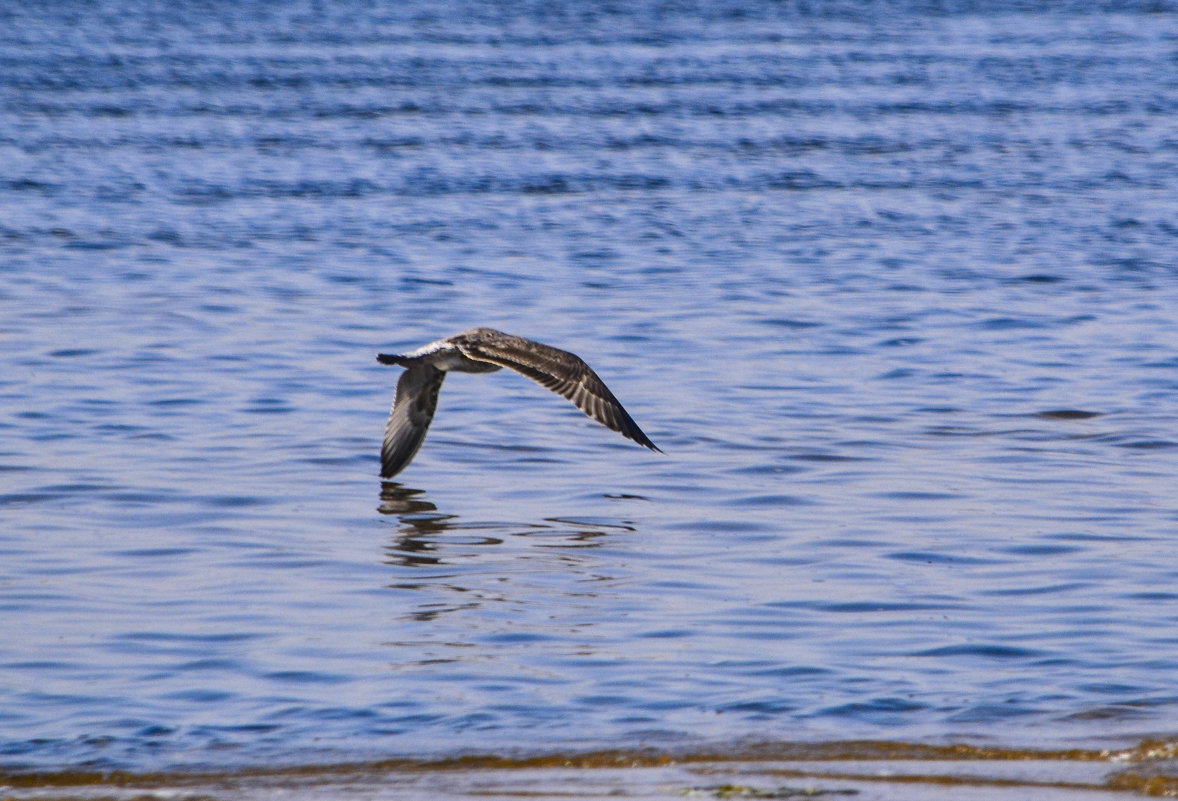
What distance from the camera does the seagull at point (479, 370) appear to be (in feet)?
35.7

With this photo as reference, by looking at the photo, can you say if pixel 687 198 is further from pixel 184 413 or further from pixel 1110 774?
pixel 1110 774

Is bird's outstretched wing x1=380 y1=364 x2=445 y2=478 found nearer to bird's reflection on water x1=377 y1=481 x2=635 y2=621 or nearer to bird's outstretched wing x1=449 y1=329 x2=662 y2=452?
bird's reflection on water x1=377 y1=481 x2=635 y2=621

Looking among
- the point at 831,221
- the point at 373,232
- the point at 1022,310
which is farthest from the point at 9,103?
the point at 1022,310

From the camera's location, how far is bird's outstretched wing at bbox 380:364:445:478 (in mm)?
11391

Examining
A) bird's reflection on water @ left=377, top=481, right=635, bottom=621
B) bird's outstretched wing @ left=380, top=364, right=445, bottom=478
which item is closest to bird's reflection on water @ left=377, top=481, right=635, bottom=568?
bird's reflection on water @ left=377, top=481, right=635, bottom=621

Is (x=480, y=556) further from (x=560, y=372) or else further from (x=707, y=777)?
(x=707, y=777)

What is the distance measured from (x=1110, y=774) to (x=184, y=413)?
820cm

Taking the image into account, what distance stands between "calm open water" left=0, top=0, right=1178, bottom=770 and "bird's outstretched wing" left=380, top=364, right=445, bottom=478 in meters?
0.17

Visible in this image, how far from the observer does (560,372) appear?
10969mm

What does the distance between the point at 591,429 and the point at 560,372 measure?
1.88m

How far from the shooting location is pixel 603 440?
1251 centimetres

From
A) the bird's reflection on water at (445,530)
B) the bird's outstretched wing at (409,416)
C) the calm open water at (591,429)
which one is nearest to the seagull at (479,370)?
the bird's outstretched wing at (409,416)

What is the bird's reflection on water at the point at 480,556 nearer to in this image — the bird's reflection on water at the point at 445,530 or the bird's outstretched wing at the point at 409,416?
the bird's reflection on water at the point at 445,530

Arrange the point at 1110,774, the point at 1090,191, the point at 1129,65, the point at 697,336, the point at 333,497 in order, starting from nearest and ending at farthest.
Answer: the point at 1110,774
the point at 333,497
the point at 697,336
the point at 1090,191
the point at 1129,65
